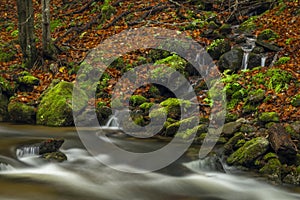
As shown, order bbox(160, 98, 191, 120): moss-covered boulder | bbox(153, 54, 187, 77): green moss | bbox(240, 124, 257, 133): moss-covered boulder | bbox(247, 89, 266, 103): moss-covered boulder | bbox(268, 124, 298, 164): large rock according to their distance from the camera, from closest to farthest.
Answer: bbox(268, 124, 298, 164): large rock
bbox(240, 124, 257, 133): moss-covered boulder
bbox(247, 89, 266, 103): moss-covered boulder
bbox(160, 98, 191, 120): moss-covered boulder
bbox(153, 54, 187, 77): green moss

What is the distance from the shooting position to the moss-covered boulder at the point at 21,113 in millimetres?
9711

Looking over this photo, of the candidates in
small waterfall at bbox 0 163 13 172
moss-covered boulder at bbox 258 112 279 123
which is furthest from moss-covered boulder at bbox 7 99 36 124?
moss-covered boulder at bbox 258 112 279 123

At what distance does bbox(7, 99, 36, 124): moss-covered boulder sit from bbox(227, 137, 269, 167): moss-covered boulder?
230 inches

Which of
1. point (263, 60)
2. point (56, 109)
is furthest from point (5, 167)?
point (263, 60)

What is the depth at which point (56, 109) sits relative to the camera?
31.3 feet

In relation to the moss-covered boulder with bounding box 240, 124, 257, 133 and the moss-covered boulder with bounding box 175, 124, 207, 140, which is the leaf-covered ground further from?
the moss-covered boulder with bounding box 175, 124, 207, 140

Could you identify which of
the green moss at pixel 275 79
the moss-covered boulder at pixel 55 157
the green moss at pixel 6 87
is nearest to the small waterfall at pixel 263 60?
the green moss at pixel 275 79

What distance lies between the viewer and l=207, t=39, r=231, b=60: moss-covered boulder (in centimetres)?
1141

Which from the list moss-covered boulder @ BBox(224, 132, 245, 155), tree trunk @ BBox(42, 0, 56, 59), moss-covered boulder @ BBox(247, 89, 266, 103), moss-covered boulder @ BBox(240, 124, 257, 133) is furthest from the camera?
tree trunk @ BBox(42, 0, 56, 59)

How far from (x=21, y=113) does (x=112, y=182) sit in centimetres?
496

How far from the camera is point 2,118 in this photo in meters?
9.90

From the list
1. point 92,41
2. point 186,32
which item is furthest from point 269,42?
point 92,41

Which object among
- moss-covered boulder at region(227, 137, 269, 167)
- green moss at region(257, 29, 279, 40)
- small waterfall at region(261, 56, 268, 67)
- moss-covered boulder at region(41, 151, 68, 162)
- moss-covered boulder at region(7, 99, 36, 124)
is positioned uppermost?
green moss at region(257, 29, 279, 40)

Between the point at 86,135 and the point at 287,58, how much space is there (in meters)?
6.34
